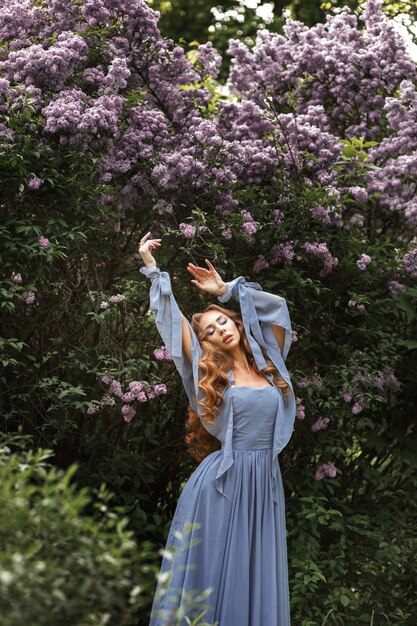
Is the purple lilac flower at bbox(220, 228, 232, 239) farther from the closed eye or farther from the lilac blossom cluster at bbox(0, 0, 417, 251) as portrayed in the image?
the closed eye

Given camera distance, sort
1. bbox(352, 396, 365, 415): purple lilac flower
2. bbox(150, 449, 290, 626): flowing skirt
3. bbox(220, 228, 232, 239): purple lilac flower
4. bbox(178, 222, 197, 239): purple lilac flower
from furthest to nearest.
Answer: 1. bbox(352, 396, 365, 415): purple lilac flower
2. bbox(220, 228, 232, 239): purple lilac flower
3. bbox(178, 222, 197, 239): purple lilac flower
4. bbox(150, 449, 290, 626): flowing skirt

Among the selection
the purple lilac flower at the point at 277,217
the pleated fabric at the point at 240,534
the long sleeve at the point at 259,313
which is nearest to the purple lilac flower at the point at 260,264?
the purple lilac flower at the point at 277,217

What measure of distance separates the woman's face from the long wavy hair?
0.02 meters

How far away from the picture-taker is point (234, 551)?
341cm

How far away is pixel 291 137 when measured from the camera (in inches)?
184

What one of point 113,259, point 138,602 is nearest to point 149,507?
point 113,259

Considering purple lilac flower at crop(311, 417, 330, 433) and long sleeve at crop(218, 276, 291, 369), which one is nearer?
long sleeve at crop(218, 276, 291, 369)

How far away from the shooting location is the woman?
11.2ft

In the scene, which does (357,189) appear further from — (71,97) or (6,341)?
(6,341)

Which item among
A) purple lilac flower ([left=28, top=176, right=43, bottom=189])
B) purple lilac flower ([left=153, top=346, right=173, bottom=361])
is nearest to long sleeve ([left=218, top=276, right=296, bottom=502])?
purple lilac flower ([left=153, top=346, right=173, bottom=361])

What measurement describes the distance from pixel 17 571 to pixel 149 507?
318 centimetres

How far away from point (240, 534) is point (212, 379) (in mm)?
572

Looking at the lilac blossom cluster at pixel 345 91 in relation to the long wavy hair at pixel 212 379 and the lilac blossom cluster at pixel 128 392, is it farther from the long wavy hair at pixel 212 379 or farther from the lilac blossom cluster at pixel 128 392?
the lilac blossom cluster at pixel 128 392

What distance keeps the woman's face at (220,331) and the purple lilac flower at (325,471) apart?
1.22 m
